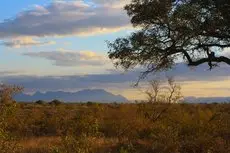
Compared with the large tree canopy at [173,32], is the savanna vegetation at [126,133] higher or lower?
lower

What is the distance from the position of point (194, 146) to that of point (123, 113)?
494 inches

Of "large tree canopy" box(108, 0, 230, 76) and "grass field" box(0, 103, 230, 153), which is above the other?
"large tree canopy" box(108, 0, 230, 76)

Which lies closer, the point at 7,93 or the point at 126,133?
the point at 7,93

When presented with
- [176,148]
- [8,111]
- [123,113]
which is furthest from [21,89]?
[123,113]

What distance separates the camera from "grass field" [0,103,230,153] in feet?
52.5

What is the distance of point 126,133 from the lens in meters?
27.8

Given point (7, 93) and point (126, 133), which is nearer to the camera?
point (7, 93)

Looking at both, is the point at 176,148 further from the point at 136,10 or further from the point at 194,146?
the point at 136,10

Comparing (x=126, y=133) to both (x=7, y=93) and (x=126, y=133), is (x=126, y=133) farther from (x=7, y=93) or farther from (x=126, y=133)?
(x=7, y=93)

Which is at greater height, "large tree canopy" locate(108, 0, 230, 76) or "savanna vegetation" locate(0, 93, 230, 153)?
"large tree canopy" locate(108, 0, 230, 76)

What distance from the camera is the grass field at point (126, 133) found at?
52.5ft

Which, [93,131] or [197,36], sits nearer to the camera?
[93,131]

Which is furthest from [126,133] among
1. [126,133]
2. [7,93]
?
[7,93]

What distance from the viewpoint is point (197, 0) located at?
21547 millimetres
